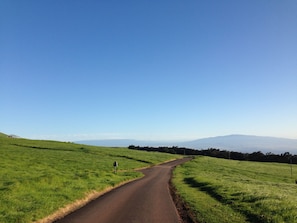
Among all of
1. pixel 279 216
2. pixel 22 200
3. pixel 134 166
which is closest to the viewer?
pixel 279 216

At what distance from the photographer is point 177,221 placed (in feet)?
54.3

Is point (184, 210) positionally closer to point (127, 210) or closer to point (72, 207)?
point (127, 210)

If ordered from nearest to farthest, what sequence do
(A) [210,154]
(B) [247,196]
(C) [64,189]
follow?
(B) [247,196] < (C) [64,189] < (A) [210,154]

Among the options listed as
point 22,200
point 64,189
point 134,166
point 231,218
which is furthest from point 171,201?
point 134,166

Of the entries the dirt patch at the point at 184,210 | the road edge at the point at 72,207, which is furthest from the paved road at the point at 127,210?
the road edge at the point at 72,207

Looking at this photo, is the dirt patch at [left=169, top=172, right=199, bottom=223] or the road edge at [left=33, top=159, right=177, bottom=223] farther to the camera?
the dirt patch at [left=169, top=172, right=199, bottom=223]

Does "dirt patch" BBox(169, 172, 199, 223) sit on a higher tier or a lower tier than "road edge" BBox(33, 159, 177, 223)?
higher

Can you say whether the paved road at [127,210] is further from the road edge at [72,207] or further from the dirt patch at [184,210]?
the road edge at [72,207]

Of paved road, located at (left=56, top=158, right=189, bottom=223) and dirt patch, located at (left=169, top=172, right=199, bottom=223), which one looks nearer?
paved road, located at (left=56, top=158, right=189, bottom=223)

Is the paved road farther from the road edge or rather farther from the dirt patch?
the road edge

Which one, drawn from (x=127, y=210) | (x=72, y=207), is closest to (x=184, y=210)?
(x=127, y=210)

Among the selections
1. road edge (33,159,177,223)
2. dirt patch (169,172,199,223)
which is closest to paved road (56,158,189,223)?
dirt patch (169,172,199,223)

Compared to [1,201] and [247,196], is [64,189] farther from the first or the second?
[247,196]

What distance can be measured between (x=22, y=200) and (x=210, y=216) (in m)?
12.7
